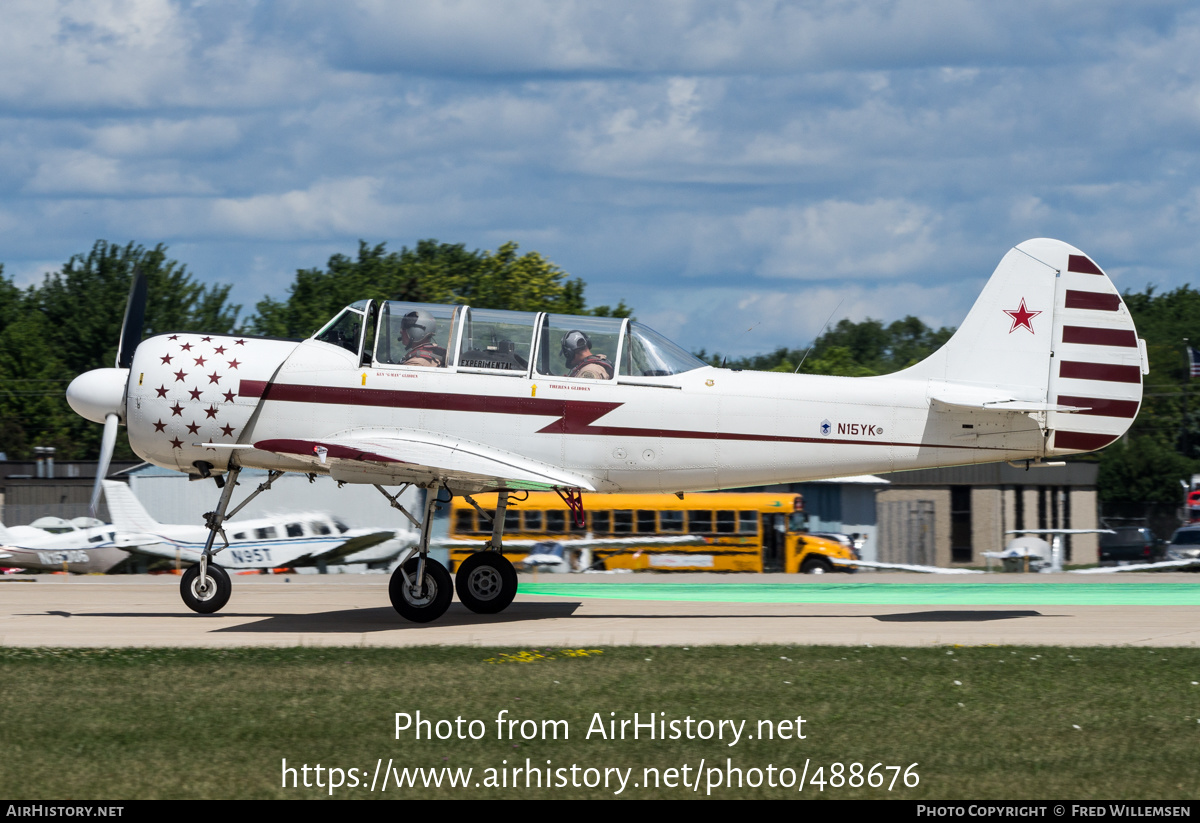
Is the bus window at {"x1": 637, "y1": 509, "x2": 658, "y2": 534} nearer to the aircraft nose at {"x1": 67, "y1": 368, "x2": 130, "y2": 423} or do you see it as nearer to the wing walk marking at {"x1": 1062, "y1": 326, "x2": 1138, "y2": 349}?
the wing walk marking at {"x1": 1062, "y1": 326, "x2": 1138, "y2": 349}

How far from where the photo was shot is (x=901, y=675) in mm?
10266

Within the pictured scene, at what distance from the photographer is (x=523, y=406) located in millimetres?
13578

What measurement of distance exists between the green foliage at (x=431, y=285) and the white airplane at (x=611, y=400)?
48592 millimetres

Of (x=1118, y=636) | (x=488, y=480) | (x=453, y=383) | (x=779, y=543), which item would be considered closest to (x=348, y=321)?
(x=453, y=383)

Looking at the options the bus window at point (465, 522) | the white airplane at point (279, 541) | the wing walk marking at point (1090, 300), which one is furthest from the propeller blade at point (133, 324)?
the bus window at point (465, 522)

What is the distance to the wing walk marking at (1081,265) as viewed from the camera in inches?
546

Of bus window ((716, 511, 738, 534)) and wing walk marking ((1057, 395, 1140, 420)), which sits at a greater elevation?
wing walk marking ((1057, 395, 1140, 420))

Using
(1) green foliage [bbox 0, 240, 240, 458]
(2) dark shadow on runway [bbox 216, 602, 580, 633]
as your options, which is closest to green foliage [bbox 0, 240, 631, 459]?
(1) green foliage [bbox 0, 240, 240, 458]

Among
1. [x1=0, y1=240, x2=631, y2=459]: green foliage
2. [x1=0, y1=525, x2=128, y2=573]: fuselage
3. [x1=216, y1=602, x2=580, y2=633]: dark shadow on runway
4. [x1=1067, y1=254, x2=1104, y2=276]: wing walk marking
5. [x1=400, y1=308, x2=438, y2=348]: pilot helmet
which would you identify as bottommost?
[x1=216, y1=602, x2=580, y2=633]: dark shadow on runway

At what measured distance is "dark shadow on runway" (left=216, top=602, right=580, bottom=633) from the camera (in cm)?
1395

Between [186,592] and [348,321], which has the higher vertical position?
[348,321]

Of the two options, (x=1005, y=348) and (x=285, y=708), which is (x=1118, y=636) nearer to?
(x=1005, y=348)

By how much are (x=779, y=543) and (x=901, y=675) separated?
19.2 meters

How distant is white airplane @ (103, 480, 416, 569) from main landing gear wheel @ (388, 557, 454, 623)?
43.2 feet
